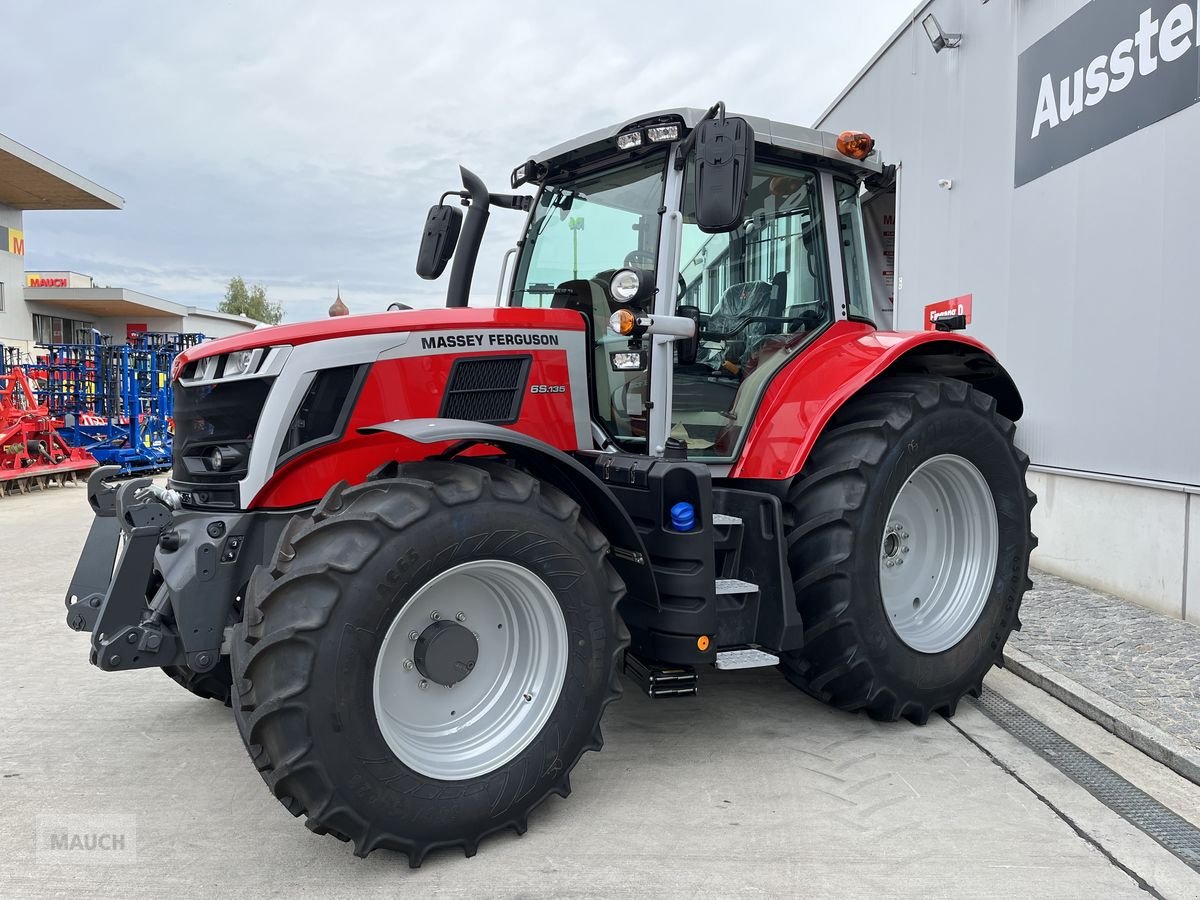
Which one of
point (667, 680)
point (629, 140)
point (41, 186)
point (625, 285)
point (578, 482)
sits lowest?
point (667, 680)

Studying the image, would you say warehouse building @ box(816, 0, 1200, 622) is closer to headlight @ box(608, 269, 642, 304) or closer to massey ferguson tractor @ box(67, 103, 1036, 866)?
massey ferguson tractor @ box(67, 103, 1036, 866)

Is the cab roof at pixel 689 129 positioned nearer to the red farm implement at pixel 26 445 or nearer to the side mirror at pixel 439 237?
the side mirror at pixel 439 237

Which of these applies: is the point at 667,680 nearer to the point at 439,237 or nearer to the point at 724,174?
the point at 724,174

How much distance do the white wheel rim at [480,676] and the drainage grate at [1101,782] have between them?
203 cm

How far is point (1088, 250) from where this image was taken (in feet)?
20.6

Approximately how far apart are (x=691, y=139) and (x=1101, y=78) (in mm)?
4227

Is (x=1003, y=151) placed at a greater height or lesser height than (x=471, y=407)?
greater

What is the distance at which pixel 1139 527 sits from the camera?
18.7ft

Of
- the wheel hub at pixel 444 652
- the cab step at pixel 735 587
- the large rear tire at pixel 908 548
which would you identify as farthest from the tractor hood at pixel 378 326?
the large rear tire at pixel 908 548

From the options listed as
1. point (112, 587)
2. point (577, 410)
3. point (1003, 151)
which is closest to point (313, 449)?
point (112, 587)

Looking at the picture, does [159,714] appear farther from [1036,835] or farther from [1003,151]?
[1003,151]

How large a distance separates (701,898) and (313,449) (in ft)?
6.23

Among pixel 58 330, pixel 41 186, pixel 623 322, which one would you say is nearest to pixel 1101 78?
pixel 623 322

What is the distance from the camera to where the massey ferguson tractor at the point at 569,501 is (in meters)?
2.70
